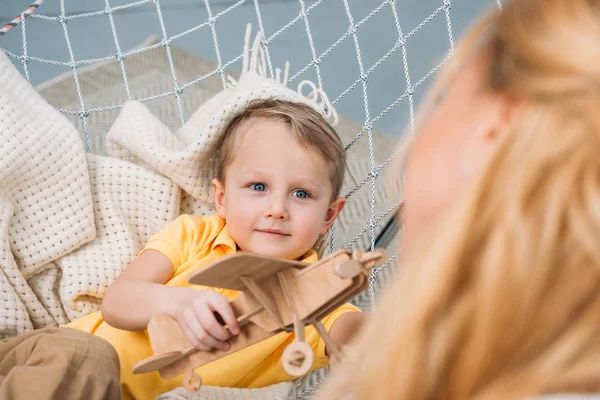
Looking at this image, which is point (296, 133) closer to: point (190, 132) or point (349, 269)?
point (190, 132)

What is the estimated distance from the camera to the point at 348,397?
0.51m

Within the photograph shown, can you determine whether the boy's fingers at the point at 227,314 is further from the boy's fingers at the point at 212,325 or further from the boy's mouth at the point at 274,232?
the boy's mouth at the point at 274,232

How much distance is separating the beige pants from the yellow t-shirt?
0.11 m

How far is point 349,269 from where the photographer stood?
497 millimetres

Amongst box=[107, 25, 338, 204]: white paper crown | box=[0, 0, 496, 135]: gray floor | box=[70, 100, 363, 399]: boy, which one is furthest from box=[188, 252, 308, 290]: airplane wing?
box=[0, 0, 496, 135]: gray floor

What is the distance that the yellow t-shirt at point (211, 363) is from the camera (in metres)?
0.82

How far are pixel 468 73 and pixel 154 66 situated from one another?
1.44m

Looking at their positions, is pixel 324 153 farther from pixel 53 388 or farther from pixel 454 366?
pixel 454 366

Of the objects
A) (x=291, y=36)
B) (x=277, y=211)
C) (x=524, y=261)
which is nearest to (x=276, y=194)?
(x=277, y=211)

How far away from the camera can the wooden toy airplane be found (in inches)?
19.6

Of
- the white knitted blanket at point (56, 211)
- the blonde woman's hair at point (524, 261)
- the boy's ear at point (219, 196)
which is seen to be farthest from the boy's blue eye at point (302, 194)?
the blonde woman's hair at point (524, 261)

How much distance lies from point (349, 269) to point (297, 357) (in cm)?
7

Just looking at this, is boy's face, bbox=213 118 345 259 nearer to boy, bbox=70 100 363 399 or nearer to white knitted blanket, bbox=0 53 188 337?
boy, bbox=70 100 363 399

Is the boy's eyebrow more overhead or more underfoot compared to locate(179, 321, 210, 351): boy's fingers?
more overhead
